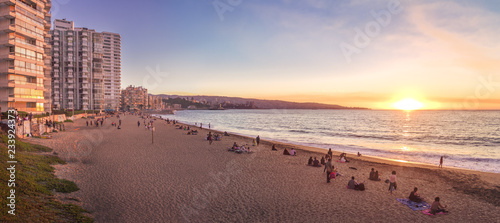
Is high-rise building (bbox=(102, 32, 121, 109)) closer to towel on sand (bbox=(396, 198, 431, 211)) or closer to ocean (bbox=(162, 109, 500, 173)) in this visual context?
ocean (bbox=(162, 109, 500, 173))

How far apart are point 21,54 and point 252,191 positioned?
123 ft

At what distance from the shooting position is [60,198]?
1030 cm

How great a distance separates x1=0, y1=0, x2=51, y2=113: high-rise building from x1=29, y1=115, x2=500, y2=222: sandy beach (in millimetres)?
19422

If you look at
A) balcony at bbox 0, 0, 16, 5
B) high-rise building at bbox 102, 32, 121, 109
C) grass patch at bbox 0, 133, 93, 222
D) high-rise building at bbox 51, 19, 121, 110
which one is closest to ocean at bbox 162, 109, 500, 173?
grass patch at bbox 0, 133, 93, 222

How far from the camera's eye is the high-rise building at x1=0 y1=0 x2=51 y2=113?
100ft

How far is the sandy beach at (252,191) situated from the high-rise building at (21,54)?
19.4 meters

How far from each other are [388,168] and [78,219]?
20665 millimetres

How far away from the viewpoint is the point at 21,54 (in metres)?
32.1

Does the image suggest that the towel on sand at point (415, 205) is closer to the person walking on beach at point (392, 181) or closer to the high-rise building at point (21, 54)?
the person walking on beach at point (392, 181)

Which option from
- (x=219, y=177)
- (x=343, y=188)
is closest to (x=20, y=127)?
(x=219, y=177)

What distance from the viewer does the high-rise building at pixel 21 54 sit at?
100ft

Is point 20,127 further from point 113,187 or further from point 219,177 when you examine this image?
point 219,177

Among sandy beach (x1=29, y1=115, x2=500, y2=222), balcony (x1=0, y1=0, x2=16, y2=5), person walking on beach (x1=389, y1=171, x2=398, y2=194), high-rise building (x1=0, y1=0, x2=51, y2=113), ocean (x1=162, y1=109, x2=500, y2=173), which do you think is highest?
balcony (x1=0, y1=0, x2=16, y2=5)

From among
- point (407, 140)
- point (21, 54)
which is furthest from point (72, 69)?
point (407, 140)
